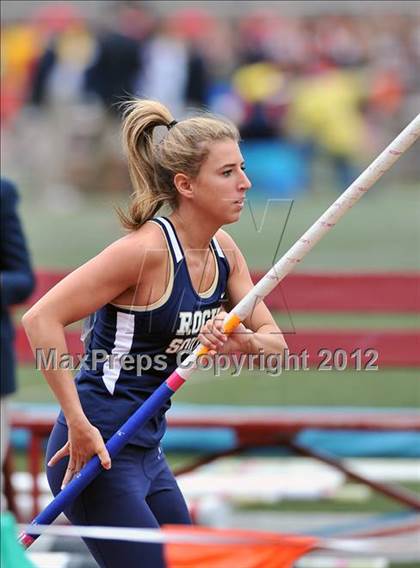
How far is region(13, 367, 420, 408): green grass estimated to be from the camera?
9648 millimetres

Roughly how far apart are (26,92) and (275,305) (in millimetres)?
15719

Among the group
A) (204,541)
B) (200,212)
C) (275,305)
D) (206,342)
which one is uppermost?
(275,305)

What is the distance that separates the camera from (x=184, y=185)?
405cm

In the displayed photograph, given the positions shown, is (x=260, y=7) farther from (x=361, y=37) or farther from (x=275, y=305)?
(x=275, y=305)

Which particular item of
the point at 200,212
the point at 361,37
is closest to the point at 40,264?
the point at 361,37

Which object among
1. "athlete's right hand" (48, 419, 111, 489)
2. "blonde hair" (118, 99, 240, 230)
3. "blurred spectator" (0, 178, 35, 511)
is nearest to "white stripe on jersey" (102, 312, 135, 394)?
"athlete's right hand" (48, 419, 111, 489)

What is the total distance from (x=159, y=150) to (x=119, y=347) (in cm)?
61

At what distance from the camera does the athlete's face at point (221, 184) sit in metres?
4.00

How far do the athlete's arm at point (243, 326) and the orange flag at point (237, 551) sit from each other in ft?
2.42

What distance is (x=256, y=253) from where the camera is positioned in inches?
560

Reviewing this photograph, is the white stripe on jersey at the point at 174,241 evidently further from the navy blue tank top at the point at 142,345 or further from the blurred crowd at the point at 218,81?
the blurred crowd at the point at 218,81

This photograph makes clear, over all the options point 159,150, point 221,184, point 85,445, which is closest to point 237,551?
point 85,445

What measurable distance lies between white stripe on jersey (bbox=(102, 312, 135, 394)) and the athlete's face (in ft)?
1.31

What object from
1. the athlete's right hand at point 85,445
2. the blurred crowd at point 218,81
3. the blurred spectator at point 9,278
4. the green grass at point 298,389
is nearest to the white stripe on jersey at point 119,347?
the athlete's right hand at point 85,445
